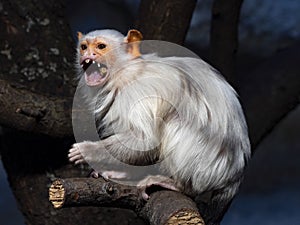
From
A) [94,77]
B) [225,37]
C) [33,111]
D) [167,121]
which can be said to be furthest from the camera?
[225,37]

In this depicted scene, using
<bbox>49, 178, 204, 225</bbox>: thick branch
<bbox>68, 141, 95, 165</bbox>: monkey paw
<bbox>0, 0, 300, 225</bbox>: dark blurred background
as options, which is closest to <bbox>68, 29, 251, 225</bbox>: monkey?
<bbox>68, 141, 95, 165</bbox>: monkey paw

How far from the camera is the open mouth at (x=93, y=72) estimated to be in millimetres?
2707

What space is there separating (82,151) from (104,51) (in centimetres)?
29

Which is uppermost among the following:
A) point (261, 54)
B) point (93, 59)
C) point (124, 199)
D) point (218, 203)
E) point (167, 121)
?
point (93, 59)

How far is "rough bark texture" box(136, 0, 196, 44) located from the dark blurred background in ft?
10.2

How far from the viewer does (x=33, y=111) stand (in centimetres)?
286

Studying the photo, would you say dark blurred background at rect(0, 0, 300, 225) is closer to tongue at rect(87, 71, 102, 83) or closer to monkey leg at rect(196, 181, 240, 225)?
monkey leg at rect(196, 181, 240, 225)

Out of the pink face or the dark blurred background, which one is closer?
the pink face

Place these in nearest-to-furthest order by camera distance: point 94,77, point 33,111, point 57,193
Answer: point 57,193 → point 94,77 → point 33,111

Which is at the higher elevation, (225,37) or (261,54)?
(225,37)

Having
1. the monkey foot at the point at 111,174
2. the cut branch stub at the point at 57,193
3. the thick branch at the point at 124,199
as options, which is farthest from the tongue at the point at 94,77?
the cut branch stub at the point at 57,193

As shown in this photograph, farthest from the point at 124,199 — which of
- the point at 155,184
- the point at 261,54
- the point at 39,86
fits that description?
the point at 261,54

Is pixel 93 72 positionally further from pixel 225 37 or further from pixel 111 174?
pixel 225 37

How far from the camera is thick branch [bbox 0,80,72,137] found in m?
2.84
